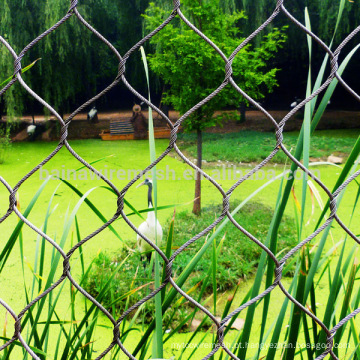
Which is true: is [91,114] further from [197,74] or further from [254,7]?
[197,74]

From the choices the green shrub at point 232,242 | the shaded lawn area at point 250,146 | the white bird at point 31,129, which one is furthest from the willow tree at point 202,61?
the white bird at point 31,129

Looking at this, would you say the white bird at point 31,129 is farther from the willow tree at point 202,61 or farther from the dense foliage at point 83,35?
the willow tree at point 202,61

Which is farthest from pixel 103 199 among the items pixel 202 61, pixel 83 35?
pixel 83 35

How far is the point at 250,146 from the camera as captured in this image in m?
5.77

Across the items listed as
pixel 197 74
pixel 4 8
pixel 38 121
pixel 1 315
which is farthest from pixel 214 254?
pixel 38 121

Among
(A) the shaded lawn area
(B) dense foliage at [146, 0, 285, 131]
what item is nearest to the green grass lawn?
(A) the shaded lawn area

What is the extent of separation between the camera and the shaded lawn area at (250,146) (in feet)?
17.0

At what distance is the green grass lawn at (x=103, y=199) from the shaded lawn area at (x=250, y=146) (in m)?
0.05

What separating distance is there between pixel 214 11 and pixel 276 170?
7.85ft

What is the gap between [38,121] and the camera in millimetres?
7641

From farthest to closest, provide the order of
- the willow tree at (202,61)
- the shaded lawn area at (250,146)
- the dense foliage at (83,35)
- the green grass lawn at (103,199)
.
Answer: the shaded lawn area at (250,146) < the dense foliage at (83,35) < the willow tree at (202,61) < the green grass lawn at (103,199)

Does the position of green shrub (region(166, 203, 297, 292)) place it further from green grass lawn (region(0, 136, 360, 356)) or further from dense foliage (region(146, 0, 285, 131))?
dense foliage (region(146, 0, 285, 131))

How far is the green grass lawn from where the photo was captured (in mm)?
2270

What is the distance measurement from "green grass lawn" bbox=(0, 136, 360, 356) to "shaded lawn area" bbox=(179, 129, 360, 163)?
0.05m
